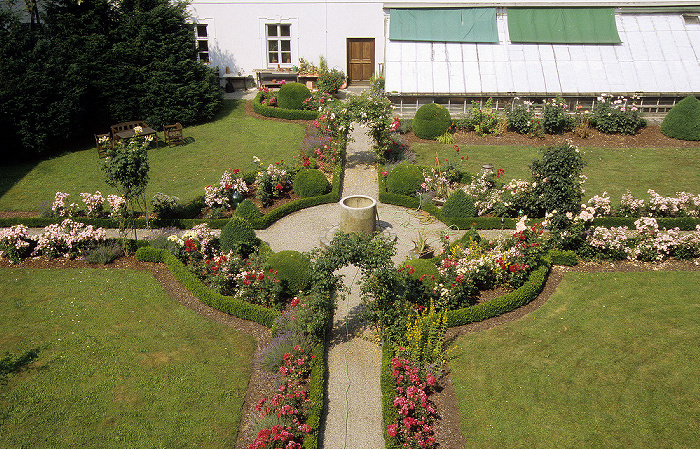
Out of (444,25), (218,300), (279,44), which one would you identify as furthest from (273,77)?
(218,300)

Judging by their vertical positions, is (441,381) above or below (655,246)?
below

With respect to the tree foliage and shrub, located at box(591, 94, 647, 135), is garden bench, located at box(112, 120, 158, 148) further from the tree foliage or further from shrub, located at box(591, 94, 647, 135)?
shrub, located at box(591, 94, 647, 135)

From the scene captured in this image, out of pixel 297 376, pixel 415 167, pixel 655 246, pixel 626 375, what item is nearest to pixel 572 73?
pixel 415 167

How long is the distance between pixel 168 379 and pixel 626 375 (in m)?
7.47

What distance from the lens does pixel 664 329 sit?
33.8 ft

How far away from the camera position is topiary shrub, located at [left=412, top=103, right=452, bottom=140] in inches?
771

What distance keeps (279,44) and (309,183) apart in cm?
1268

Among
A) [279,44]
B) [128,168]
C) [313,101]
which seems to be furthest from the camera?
[279,44]

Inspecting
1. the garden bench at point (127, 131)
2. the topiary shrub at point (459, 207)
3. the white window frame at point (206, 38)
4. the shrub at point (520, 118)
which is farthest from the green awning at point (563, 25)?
the garden bench at point (127, 131)

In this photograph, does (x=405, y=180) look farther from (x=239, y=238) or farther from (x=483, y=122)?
(x=483, y=122)

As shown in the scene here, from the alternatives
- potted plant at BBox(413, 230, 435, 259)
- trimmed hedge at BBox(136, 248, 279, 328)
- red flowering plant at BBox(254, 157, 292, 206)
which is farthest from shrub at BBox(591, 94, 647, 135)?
trimmed hedge at BBox(136, 248, 279, 328)

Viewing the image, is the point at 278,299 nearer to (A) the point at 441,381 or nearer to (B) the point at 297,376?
(B) the point at 297,376

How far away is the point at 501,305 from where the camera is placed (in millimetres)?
10859

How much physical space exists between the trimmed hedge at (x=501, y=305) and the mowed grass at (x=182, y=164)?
28.0 ft
